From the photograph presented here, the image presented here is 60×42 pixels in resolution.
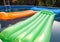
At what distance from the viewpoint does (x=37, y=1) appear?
9492 mm

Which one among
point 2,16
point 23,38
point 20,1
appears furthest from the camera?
point 20,1

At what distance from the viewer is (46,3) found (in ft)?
29.7

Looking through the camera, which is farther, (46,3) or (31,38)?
(46,3)

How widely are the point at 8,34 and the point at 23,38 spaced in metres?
0.44

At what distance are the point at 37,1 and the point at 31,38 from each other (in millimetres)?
7316

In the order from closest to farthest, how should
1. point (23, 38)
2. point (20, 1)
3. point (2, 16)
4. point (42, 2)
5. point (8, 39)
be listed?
point (23, 38) < point (8, 39) < point (2, 16) < point (42, 2) < point (20, 1)

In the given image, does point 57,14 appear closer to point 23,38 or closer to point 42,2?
point 42,2

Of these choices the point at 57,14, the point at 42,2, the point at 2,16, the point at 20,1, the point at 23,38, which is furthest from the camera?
the point at 20,1

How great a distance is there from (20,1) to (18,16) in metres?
3.44

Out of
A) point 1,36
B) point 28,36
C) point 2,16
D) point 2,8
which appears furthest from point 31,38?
point 2,8

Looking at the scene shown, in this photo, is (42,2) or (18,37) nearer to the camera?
(18,37)

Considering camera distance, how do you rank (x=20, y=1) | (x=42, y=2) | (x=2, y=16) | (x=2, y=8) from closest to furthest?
(x=2, y=16), (x=2, y=8), (x=42, y=2), (x=20, y=1)

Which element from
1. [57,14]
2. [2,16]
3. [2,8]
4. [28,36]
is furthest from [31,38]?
[2,8]

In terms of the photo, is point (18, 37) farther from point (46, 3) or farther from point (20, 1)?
point (20, 1)
